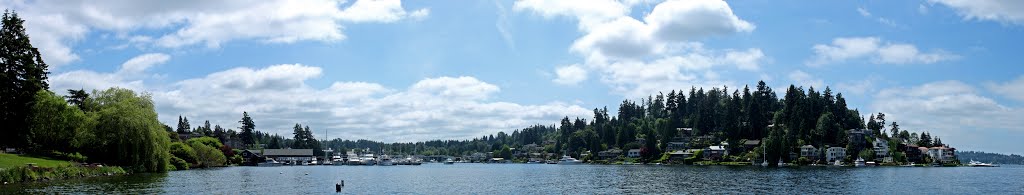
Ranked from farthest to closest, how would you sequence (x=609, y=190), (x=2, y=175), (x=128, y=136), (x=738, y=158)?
1. (x=738, y=158)
2. (x=128, y=136)
3. (x=609, y=190)
4. (x=2, y=175)

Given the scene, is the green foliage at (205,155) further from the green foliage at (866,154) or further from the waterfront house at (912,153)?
the waterfront house at (912,153)

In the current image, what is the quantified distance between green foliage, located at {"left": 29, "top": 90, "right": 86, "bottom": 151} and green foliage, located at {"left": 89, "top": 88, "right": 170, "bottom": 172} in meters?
2.42

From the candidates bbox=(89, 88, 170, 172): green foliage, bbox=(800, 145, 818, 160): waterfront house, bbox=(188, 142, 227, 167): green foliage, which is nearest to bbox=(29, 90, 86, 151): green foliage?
bbox=(89, 88, 170, 172): green foliage

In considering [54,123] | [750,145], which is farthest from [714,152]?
[54,123]

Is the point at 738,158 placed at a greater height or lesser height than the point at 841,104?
lesser

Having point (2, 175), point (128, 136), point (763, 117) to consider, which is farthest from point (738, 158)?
point (2, 175)

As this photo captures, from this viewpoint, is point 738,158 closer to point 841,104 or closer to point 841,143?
point 841,143

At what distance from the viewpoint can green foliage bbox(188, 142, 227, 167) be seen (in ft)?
399

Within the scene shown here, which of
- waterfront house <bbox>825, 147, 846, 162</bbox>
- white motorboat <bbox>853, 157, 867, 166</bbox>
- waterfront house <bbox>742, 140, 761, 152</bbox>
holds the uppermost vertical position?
waterfront house <bbox>742, 140, 761, 152</bbox>

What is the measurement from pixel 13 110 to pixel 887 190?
78186mm

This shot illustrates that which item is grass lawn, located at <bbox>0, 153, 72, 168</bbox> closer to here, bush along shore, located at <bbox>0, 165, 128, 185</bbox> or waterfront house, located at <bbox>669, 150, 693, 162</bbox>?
bush along shore, located at <bbox>0, 165, 128, 185</bbox>

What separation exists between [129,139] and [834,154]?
13852 centimetres

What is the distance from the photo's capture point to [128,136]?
258 ft

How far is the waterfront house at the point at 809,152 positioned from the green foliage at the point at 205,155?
117 m
